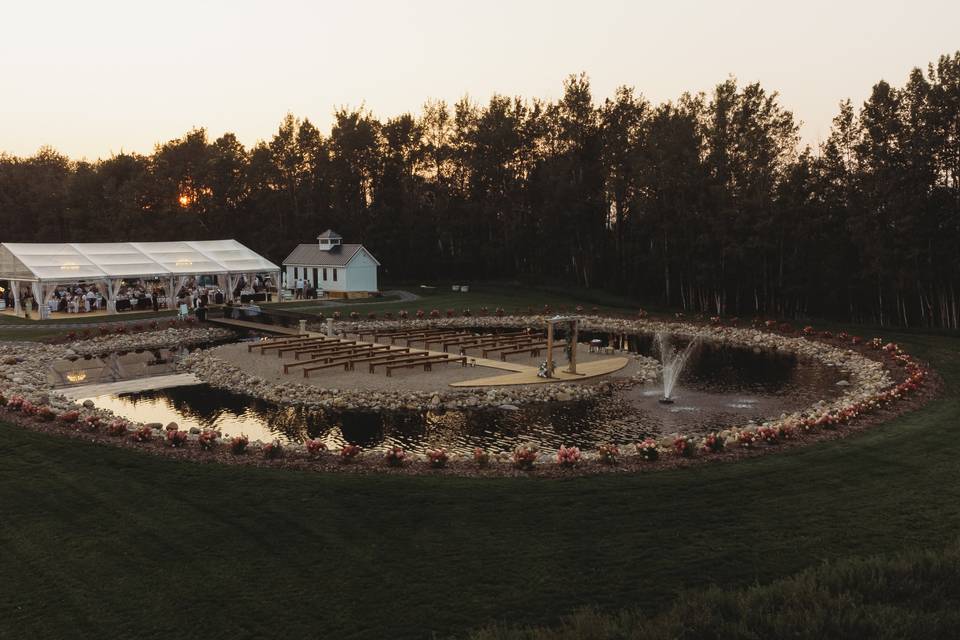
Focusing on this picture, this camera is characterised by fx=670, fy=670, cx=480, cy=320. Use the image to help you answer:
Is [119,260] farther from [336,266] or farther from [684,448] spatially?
[684,448]

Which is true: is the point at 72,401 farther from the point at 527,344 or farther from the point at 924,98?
the point at 924,98

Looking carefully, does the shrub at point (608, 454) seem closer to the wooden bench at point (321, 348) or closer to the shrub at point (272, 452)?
the shrub at point (272, 452)

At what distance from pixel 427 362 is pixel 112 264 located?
2642 cm

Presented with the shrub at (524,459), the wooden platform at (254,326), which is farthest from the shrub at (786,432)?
the wooden platform at (254,326)

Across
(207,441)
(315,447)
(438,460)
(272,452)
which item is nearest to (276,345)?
(207,441)

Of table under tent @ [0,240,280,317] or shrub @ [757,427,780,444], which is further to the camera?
table under tent @ [0,240,280,317]

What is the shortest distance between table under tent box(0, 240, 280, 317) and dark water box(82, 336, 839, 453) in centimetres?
2118

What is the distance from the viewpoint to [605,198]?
54.3 m

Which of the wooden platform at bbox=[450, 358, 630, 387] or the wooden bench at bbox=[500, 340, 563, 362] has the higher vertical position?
the wooden bench at bbox=[500, 340, 563, 362]

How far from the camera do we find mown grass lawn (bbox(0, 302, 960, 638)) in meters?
8.55

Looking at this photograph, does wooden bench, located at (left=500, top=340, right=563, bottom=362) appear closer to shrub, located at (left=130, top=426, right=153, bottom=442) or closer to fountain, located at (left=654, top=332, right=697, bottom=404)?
fountain, located at (left=654, top=332, right=697, bottom=404)

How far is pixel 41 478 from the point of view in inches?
514

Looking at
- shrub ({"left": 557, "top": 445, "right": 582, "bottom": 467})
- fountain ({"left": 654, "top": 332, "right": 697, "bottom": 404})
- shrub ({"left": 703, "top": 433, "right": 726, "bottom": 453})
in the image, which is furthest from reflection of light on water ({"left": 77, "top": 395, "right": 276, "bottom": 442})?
fountain ({"left": 654, "top": 332, "right": 697, "bottom": 404})

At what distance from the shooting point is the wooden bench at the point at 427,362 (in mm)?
26378
